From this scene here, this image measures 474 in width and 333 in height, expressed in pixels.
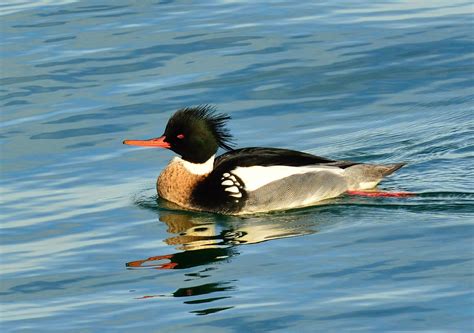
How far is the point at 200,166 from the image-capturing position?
542 inches

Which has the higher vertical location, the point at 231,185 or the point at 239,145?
the point at 239,145

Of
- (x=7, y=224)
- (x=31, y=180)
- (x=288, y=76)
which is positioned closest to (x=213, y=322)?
(x=7, y=224)

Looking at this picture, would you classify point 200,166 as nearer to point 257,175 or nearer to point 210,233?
point 257,175

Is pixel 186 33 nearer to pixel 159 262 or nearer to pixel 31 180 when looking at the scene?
pixel 31 180

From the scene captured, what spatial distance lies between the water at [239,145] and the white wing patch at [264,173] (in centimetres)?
47

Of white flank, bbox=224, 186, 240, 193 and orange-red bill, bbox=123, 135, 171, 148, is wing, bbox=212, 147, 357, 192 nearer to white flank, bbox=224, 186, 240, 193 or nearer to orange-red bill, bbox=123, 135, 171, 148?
white flank, bbox=224, 186, 240, 193

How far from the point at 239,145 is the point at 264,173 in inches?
61.0

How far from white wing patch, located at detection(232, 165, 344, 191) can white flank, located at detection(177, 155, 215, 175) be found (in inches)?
20.2

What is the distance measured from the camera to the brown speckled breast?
1348cm

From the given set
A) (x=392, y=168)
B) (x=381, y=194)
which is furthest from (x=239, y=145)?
(x=381, y=194)

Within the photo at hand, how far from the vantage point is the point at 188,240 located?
1209 centimetres

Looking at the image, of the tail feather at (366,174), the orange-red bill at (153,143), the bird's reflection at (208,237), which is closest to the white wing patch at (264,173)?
the tail feather at (366,174)

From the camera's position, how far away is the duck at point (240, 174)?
520 inches

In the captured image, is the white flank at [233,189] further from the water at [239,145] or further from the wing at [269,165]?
the water at [239,145]
